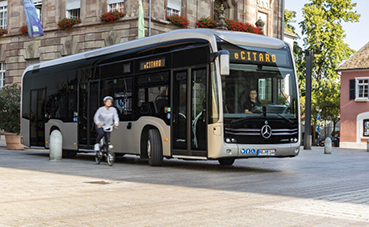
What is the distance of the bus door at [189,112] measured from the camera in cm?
1308

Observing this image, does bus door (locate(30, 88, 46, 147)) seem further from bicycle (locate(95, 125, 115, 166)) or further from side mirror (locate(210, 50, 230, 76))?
side mirror (locate(210, 50, 230, 76))

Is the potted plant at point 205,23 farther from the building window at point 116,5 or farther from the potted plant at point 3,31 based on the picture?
the potted plant at point 3,31

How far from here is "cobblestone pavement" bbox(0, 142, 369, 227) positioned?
254 inches

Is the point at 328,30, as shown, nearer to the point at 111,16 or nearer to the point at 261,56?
the point at 111,16

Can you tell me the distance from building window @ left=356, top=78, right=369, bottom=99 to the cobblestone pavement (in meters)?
36.4

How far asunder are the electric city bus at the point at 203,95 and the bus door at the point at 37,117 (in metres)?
4.06

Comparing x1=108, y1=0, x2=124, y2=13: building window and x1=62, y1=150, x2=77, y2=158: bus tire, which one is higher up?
x1=108, y1=0, x2=124, y2=13: building window

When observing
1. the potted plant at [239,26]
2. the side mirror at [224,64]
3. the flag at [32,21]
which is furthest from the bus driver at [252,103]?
the potted plant at [239,26]

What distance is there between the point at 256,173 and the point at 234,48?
2.89 m

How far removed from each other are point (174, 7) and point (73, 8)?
5675 millimetres

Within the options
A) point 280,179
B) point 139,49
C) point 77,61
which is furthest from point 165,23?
point 280,179

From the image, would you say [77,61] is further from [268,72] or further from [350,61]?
[350,61]

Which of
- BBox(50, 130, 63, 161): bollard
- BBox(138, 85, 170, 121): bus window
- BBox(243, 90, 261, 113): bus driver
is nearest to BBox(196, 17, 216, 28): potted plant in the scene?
BBox(50, 130, 63, 161): bollard

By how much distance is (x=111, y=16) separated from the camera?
96.4 ft
